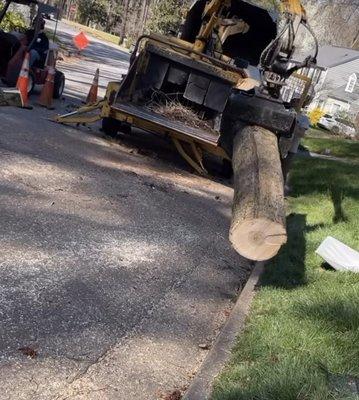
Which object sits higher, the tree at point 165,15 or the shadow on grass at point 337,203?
the tree at point 165,15

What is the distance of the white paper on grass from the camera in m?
5.88

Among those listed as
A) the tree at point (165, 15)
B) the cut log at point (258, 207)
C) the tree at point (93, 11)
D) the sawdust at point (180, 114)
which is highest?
the tree at point (165, 15)

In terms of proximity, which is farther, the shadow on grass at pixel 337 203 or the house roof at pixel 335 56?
the house roof at pixel 335 56

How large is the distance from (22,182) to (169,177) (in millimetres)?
3017

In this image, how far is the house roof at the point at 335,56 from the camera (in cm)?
5809

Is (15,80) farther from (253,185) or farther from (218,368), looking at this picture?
(218,368)

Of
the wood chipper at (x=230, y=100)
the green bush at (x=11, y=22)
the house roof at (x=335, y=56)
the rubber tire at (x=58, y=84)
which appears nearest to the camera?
the wood chipper at (x=230, y=100)

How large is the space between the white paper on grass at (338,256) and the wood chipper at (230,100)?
1.08m

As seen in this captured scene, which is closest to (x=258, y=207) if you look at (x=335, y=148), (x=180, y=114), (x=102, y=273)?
(x=102, y=273)

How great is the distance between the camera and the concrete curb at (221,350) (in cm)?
361

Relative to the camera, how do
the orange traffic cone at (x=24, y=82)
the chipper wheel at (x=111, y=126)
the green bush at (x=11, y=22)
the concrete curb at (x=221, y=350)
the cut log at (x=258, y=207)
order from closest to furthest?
1. the concrete curb at (x=221, y=350)
2. the cut log at (x=258, y=207)
3. the chipper wheel at (x=111, y=126)
4. the orange traffic cone at (x=24, y=82)
5. the green bush at (x=11, y=22)

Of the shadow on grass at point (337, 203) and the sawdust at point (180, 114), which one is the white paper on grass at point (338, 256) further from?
the sawdust at point (180, 114)

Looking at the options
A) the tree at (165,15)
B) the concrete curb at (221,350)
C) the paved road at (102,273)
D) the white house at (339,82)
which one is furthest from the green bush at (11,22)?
the white house at (339,82)

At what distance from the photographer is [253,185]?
481cm
